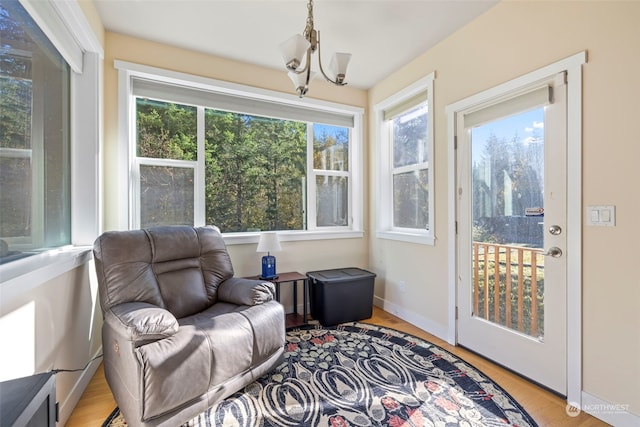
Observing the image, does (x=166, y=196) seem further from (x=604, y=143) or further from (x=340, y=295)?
(x=604, y=143)

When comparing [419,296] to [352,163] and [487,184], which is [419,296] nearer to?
[487,184]

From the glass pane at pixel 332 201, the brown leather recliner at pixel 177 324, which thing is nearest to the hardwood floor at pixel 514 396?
the brown leather recliner at pixel 177 324

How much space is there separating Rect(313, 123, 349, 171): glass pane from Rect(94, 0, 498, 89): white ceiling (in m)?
0.85

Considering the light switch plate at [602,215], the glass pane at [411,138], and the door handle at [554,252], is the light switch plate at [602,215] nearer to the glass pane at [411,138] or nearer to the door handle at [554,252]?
the door handle at [554,252]

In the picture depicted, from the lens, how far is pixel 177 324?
157cm

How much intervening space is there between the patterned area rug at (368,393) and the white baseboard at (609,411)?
0.36 metres

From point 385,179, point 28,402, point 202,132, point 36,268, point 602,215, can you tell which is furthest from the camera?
point 385,179

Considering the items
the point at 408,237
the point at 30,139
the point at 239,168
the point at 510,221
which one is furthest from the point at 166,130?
the point at 510,221

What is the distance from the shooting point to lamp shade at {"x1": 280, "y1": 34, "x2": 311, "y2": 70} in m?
1.65

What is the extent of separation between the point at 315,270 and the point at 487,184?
189 cm

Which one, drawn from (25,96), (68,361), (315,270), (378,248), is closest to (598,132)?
(378,248)

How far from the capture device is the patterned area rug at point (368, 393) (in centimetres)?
161

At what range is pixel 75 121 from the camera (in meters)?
2.12

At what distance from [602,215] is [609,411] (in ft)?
3.45
